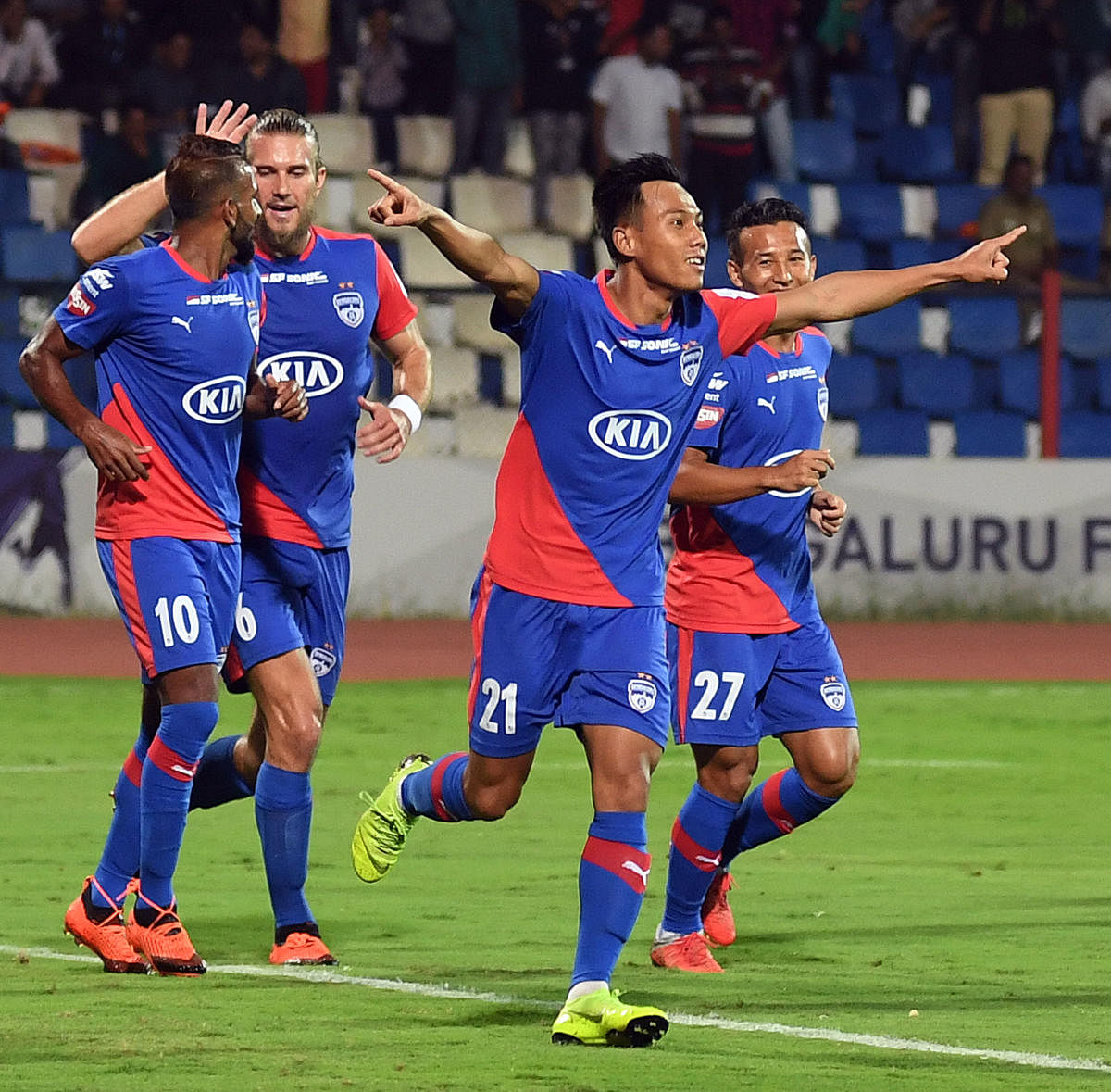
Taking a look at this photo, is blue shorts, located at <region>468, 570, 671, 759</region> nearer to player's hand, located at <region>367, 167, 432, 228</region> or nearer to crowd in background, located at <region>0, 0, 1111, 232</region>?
player's hand, located at <region>367, 167, 432, 228</region>

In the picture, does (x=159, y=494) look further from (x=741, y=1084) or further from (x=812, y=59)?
(x=812, y=59)

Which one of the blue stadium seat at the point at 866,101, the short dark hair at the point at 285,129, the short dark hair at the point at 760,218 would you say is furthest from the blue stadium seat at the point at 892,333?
the short dark hair at the point at 285,129

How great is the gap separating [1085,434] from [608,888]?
44.4 ft

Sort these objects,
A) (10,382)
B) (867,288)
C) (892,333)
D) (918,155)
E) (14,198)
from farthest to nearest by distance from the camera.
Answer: (918,155) < (14,198) < (892,333) < (10,382) < (867,288)

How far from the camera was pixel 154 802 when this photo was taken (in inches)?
246

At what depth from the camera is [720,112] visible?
20766mm

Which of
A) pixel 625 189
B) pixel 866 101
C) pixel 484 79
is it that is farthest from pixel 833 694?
pixel 866 101

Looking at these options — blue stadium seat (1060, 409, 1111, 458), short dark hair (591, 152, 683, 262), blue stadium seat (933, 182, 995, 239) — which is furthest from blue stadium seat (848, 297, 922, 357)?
short dark hair (591, 152, 683, 262)

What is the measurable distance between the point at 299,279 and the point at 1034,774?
18.2 feet

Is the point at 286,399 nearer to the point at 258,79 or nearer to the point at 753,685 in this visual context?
the point at 753,685

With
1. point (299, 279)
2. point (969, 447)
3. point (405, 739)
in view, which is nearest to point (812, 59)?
point (969, 447)

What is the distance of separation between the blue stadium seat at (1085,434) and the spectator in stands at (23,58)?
9.07 metres

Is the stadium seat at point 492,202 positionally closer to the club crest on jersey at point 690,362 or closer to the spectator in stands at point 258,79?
Result: the spectator in stands at point 258,79

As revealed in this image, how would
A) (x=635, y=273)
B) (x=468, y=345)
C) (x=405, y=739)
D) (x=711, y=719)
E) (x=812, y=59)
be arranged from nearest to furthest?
(x=635, y=273), (x=711, y=719), (x=405, y=739), (x=468, y=345), (x=812, y=59)
